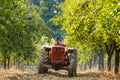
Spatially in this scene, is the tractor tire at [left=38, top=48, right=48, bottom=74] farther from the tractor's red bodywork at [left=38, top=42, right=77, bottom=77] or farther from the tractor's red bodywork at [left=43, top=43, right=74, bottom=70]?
the tractor's red bodywork at [left=43, top=43, right=74, bottom=70]

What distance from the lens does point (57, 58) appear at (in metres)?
19.6

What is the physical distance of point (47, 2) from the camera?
9300cm

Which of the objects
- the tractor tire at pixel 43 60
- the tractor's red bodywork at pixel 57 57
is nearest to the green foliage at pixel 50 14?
the tractor tire at pixel 43 60

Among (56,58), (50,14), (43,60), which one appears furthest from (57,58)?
(50,14)

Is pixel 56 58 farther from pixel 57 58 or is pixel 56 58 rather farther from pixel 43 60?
pixel 43 60

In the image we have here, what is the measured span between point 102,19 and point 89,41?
446 inches

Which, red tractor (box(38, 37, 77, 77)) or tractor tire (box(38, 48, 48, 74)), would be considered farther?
tractor tire (box(38, 48, 48, 74))

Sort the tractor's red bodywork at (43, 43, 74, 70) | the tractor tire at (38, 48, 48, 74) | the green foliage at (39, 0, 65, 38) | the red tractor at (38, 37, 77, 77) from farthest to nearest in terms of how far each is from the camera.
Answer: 1. the green foliage at (39, 0, 65, 38)
2. the tractor tire at (38, 48, 48, 74)
3. the tractor's red bodywork at (43, 43, 74, 70)
4. the red tractor at (38, 37, 77, 77)

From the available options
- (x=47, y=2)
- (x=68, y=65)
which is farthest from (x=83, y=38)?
(x=47, y=2)

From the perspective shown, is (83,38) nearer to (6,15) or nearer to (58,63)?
(58,63)

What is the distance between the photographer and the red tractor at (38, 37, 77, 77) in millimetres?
19172

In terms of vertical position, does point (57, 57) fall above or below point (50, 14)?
below

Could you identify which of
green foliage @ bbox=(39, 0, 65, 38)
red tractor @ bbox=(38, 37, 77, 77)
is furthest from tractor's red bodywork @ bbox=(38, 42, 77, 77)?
green foliage @ bbox=(39, 0, 65, 38)

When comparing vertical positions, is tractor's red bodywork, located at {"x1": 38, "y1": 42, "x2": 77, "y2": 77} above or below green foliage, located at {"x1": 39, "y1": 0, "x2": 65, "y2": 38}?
below
